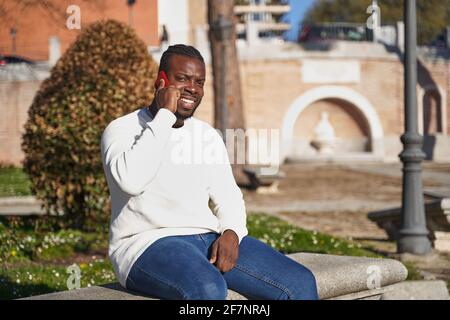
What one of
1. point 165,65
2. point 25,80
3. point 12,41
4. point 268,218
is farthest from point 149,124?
point 12,41

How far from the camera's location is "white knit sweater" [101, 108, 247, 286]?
10.5 feet

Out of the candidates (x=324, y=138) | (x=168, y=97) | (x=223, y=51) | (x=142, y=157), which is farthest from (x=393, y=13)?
(x=142, y=157)

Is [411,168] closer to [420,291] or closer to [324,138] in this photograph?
[420,291]

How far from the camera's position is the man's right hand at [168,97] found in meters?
3.34

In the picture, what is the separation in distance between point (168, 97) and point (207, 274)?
2.71ft

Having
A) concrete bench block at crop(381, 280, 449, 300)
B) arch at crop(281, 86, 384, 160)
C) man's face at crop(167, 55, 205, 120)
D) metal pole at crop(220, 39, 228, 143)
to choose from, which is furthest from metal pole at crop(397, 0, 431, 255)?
arch at crop(281, 86, 384, 160)

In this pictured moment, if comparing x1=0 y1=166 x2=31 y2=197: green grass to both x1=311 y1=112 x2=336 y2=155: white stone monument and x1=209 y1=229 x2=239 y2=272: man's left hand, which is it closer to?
x1=209 y1=229 x2=239 y2=272: man's left hand

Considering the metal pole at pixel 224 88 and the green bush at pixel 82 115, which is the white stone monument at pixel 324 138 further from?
the green bush at pixel 82 115

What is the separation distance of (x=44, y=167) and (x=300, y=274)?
567 centimetres

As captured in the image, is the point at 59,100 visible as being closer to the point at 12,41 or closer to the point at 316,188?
the point at 316,188

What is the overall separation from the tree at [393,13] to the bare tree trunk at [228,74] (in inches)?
1011

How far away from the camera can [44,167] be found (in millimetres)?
→ 8438

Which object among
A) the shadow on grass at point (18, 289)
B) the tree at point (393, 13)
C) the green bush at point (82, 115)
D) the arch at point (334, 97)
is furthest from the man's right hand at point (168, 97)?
the tree at point (393, 13)

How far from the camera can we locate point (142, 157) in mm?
3164
